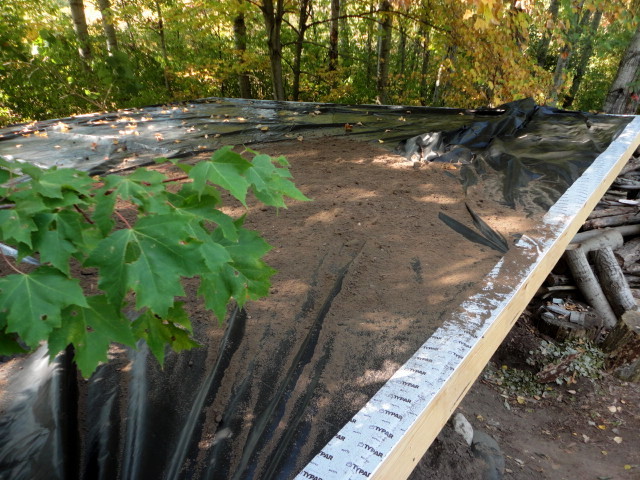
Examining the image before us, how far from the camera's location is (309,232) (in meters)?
2.88

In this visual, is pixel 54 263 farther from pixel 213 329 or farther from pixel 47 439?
pixel 213 329

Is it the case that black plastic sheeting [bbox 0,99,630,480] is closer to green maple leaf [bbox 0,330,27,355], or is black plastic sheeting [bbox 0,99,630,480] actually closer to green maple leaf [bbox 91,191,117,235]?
green maple leaf [bbox 0,330,27,355]

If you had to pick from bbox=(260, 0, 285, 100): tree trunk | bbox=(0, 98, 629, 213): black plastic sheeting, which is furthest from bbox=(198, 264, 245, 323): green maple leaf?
bbox=(260, 0, 285, 100): tree trunk

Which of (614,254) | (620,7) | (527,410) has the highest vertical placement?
(620,7)

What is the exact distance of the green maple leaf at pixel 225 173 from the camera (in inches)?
43.8

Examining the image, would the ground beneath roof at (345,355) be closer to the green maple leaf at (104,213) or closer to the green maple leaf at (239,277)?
the green maple leaf at (239,277)

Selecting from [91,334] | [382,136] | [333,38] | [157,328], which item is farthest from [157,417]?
[333,38]

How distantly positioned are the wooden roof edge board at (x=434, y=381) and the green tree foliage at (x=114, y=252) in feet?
2.09

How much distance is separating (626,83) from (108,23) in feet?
33.4

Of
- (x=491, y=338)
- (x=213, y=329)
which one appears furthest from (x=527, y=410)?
(x=213, y=329)

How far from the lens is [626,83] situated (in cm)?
755

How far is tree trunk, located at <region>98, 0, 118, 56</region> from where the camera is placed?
848cm

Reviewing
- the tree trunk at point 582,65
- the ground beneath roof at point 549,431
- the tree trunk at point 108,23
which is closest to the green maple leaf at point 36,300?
the ground beneath roof at point 549,431

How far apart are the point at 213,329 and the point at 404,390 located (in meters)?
0.94
